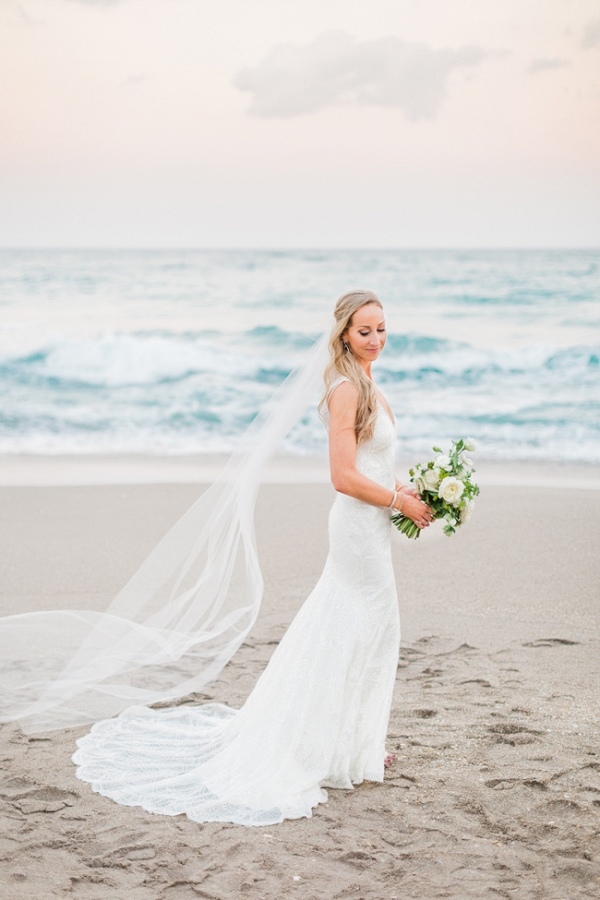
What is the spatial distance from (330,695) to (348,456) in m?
1.07

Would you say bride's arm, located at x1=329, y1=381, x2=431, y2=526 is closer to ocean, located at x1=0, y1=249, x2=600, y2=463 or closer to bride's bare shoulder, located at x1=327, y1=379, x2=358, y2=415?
bride's bare shoulder, located at x1=327, y1=379, x2=358, y2=415

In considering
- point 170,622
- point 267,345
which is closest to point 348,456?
point 170,622

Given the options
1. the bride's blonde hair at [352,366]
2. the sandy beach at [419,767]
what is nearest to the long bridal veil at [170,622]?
the sandy beach at [419,767]

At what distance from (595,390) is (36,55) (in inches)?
662

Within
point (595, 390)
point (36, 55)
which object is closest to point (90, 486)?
point (595, 390)

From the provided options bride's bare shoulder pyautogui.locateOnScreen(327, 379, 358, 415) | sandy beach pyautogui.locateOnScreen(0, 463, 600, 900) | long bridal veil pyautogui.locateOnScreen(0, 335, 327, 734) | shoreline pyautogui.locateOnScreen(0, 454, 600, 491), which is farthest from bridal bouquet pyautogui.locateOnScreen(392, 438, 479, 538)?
shoreline pyautogui.locateOnScreen(0, 454, 600, 491)

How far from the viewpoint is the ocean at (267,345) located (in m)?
14.7

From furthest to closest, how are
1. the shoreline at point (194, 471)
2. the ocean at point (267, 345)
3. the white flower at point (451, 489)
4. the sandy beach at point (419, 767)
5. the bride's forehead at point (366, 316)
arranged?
1. the ocean at point (267, 345)
2. the shoreline at point (194, 471)
3. the bride's forehead at point (366, 316)
4. the white flower at point (451, 489)
5. the sandy beach at point (419, 767)

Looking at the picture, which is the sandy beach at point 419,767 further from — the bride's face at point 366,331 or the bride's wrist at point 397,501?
the bride's face at point 366,331

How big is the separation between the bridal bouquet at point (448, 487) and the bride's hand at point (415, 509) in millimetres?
31

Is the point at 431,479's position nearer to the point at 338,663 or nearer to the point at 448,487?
the point at 448,487

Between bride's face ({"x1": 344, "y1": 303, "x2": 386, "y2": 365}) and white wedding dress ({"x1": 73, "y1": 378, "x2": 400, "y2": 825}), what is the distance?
21 centimetres

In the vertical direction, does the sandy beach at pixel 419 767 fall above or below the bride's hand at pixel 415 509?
below

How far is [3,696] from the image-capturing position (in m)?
4.49
